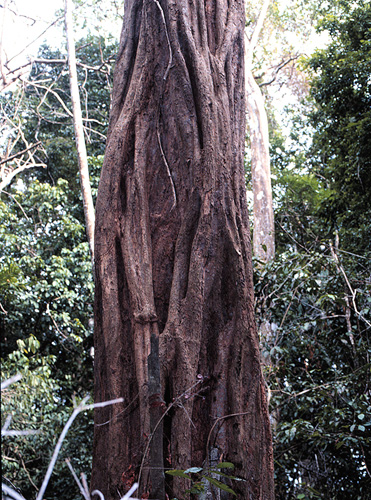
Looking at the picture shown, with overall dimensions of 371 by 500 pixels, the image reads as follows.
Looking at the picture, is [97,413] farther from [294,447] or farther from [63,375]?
[63,375]

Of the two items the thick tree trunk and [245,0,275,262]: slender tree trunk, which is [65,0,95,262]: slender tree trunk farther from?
the thick tree trunk

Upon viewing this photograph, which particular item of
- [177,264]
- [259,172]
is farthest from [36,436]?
[259,172]

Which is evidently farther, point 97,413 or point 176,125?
point 176,125

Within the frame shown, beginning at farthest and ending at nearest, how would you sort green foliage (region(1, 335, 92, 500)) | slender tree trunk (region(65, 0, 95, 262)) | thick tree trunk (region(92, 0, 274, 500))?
green foliage (region(1, 335, 92, 500)), slender tree trunk (region(65, 0, 95, 262)), thick tree trunk (region(92, 0, 274, 500))

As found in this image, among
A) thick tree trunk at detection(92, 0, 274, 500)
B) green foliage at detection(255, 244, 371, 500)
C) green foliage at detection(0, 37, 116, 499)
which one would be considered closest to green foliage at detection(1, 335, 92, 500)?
green foliage at detection(0, 37, 116, 499)

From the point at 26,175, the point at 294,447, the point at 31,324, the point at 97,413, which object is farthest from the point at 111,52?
the point at 97,413

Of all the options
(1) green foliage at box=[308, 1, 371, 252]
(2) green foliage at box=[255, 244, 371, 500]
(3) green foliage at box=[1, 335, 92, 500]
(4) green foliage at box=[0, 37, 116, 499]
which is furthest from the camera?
(1) green foliage at box=[308, 1, 371, 252]

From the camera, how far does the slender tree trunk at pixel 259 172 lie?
29.1 feet

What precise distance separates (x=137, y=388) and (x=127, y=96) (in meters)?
1.20

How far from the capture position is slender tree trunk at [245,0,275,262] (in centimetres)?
887

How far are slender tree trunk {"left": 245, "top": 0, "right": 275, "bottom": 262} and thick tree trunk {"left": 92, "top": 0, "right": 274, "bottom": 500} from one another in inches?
240

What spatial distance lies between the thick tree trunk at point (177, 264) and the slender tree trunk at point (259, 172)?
6101mm

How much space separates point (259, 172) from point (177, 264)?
808 centimetres

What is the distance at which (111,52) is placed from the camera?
1092 centimetres
